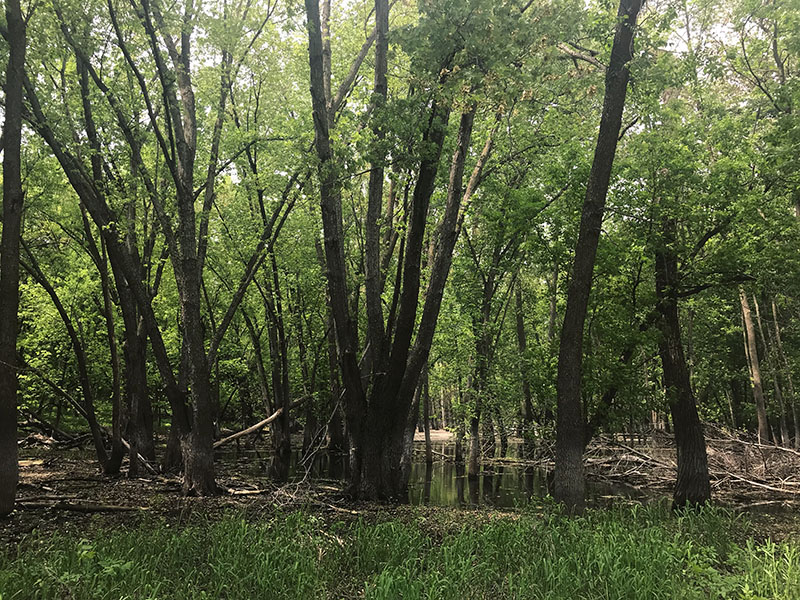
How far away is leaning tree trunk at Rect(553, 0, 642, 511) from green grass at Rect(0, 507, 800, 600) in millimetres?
870

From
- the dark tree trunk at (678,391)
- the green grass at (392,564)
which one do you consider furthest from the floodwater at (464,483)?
the green grass at (392,564)

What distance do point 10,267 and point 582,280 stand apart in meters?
8.24

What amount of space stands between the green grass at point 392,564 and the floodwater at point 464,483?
198 inches

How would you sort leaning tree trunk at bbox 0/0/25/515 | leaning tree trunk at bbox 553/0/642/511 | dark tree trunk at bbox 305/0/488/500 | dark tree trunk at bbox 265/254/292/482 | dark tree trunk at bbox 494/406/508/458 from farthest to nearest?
dark tree trunk at bbox 494/406/508/458 < dark tree trunk at bbox 265/254/292/482 < dark tree trunk at bbox 305/0/488/500 < leaning tree trunk at bbox 553/0/642/511 < leaning tree trunk at bbox 0/0/25/515

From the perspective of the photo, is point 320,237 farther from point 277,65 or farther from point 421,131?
point 421,131

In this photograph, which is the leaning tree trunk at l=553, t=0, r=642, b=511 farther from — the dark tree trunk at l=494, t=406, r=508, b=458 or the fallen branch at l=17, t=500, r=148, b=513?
the dark tree trunk at l=494, t=406, r=508, b=458

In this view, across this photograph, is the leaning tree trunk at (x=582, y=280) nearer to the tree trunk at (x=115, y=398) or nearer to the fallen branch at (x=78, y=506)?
the fallen branch at (x=78, y=506)

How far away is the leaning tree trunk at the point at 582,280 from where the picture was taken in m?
7.47

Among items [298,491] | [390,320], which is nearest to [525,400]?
[390,320]

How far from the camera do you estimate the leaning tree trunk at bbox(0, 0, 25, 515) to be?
7145mm

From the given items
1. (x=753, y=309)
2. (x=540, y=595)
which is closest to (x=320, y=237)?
(x=540, y=595)

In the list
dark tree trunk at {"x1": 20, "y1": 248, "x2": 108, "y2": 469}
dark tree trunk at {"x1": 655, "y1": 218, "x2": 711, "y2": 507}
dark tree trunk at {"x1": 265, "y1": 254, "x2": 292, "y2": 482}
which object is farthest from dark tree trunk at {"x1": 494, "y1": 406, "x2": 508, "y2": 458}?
dark tree trunk at {"x1": 20, "y1": 248, "x2": 108, "y2": 469}

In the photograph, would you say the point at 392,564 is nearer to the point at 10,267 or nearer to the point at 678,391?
the point at 10,267

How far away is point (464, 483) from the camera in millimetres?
18125
